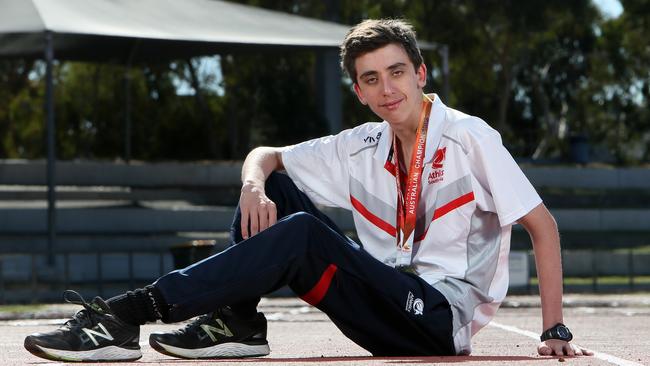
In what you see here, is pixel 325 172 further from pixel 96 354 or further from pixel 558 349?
pixel 96 354

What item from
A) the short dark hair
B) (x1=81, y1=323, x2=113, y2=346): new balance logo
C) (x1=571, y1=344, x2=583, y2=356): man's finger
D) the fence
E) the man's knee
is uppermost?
the short dark hair

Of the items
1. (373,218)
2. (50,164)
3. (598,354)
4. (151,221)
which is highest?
(373,218)

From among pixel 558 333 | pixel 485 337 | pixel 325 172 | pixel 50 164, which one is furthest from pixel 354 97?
pixel 558 333

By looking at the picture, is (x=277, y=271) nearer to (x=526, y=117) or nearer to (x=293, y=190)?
(x=293, y=190)

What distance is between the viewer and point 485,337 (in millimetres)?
9633

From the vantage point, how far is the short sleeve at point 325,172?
6.26 metres

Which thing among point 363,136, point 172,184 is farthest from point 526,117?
point 363,136

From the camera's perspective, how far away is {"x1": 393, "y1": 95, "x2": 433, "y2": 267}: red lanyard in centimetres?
577

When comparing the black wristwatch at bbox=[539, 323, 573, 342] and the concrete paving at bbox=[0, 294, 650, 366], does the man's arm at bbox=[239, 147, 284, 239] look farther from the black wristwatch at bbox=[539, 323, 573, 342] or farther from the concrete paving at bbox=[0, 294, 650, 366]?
the black wristwatch at bbox=[539, 323, 573, 342]

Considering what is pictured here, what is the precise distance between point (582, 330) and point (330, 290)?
542 centimetres

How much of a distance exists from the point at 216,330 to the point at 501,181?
1.29m

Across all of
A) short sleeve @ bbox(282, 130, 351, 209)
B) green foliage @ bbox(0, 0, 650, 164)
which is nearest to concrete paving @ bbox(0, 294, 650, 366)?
short sleeve @ bbox(282, 130, 351, 209)

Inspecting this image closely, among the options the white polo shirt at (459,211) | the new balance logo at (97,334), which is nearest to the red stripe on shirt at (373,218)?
the white polo shirt at (459,211)

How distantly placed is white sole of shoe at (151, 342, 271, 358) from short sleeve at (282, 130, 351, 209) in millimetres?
749
